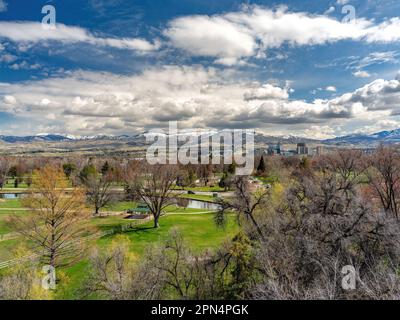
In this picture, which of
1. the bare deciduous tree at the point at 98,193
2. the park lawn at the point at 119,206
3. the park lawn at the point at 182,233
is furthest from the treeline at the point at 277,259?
the park lawn at the point at 119,206

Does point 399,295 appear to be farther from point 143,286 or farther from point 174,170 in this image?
point 174,170

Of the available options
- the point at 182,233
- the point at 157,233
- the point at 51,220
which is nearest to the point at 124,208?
the point at 157,233

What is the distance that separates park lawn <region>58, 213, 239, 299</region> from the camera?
92.6ft

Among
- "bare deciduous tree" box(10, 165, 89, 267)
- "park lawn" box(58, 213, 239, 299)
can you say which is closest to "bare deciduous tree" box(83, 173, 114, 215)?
"park lawn" box(58, 213, 239, 299)

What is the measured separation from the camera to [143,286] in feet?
50.0

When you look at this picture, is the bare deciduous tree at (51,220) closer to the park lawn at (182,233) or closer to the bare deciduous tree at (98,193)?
the park lawn at (182,233)

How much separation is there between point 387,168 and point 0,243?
4990 cm

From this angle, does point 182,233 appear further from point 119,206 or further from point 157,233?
point 119,206

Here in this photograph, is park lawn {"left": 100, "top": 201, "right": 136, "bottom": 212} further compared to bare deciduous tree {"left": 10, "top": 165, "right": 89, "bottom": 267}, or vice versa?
park lawn {"left": 100, "top": 201, "right": 136, "bottom": 212}

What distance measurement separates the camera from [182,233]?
124 ft

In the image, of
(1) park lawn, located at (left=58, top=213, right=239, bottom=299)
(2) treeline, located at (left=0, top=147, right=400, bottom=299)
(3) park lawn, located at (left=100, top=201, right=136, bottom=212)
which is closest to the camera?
(2) treeline, located at (left=0, top=147, right=400, bottom=299)

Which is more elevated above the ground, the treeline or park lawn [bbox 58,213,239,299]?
the treeline

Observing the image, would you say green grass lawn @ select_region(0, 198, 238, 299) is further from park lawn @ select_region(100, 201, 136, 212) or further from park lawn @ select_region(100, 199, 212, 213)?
park lawn @ select_region(100, 201, 136, 212)

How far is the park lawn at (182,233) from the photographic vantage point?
28.2 m
